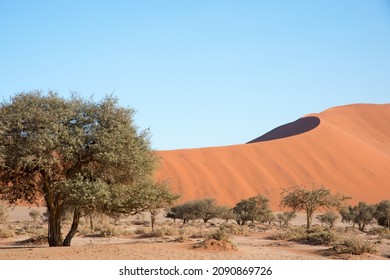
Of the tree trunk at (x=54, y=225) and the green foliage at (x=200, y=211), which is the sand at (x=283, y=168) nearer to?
the green foliage at (x=200, y=211)

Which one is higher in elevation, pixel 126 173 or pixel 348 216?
pixel 126 173

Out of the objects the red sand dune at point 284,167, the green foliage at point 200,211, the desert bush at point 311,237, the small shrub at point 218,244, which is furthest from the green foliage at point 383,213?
the small shrub at point 218,244

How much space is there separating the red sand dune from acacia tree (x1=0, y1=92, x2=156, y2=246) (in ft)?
117

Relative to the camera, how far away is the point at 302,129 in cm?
9294

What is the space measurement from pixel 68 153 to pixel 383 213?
28293 mm

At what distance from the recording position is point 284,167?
66.4 metres

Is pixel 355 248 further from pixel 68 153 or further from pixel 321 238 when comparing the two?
pixel 68 153

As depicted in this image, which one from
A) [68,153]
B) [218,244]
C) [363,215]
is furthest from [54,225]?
[363,215]

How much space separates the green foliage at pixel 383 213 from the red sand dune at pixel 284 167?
18262mm

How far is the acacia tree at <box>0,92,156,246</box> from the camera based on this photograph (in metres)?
16.9

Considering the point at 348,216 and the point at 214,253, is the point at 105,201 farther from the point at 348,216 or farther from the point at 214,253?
the point at 348,216

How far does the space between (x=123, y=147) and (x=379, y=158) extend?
206ft
